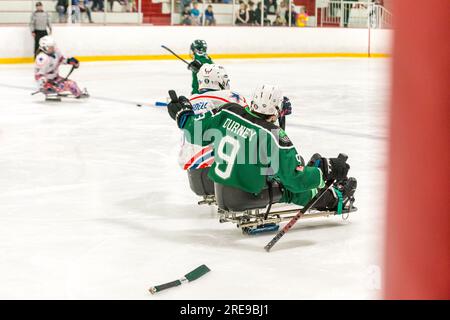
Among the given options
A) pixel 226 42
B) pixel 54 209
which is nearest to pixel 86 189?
pixel 54 209

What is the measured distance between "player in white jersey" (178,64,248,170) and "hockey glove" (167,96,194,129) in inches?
13.9

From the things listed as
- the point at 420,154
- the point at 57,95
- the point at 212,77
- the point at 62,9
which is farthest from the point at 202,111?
the point at 62,9

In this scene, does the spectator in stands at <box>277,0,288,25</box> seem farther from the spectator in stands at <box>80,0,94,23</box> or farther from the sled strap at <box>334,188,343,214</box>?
the sled strap at <box>334,188,343,214</box>

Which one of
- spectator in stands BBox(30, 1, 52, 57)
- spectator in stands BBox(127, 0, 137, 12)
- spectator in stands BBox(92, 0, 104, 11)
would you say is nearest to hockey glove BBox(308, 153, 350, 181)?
spectator in stands BBox(30, 1, 52, 57)

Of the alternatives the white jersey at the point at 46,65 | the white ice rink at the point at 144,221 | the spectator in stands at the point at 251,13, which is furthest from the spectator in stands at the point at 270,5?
the white ice rink at the point at 144,221

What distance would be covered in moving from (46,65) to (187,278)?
7.72m

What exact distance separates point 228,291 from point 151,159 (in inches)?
141

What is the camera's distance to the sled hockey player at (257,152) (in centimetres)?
381

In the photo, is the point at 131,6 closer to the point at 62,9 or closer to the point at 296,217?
the point at 62,9

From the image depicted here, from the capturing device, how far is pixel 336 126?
8.85 metres

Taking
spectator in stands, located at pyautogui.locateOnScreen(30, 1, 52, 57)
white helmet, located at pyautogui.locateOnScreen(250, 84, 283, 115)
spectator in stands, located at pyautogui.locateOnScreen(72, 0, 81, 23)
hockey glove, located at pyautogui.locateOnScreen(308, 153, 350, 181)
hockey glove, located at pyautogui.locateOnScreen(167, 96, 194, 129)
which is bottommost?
hockey glove, located at pyautogui.locateOnScreen(308, 153, 350, 181)

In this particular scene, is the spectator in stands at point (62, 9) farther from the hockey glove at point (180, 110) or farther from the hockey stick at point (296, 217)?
the hockey stick at point (296, 217)

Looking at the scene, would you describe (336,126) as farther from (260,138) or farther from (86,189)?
(260,138)

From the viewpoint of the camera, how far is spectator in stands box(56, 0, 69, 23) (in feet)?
55.0
